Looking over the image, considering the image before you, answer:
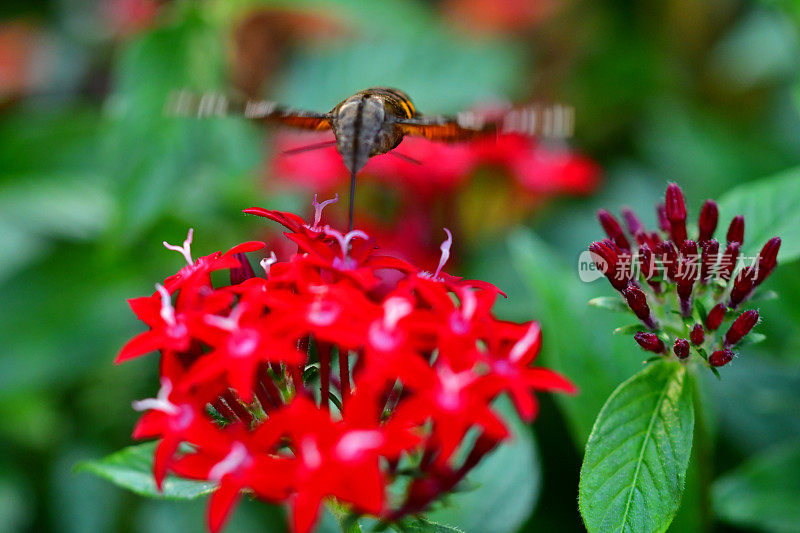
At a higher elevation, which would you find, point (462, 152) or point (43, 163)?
point (462, 152)

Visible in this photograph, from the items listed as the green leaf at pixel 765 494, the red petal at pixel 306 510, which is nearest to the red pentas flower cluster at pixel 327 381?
the red petal at pixel 306 510

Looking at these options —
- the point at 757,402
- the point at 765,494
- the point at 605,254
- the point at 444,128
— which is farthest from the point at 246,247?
the point at 757,402

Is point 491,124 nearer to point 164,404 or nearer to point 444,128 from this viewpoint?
point 444,128

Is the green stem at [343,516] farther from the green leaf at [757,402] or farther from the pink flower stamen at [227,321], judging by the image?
the green leaf at [757,402]

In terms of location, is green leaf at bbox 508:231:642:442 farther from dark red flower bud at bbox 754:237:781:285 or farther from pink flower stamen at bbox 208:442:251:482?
pink flower stamen at bbox 208:442:251:482

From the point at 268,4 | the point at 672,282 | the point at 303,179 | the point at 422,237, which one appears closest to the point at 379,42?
the point at 268,4

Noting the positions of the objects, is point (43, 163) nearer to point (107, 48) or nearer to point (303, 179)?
point (303, 179)
